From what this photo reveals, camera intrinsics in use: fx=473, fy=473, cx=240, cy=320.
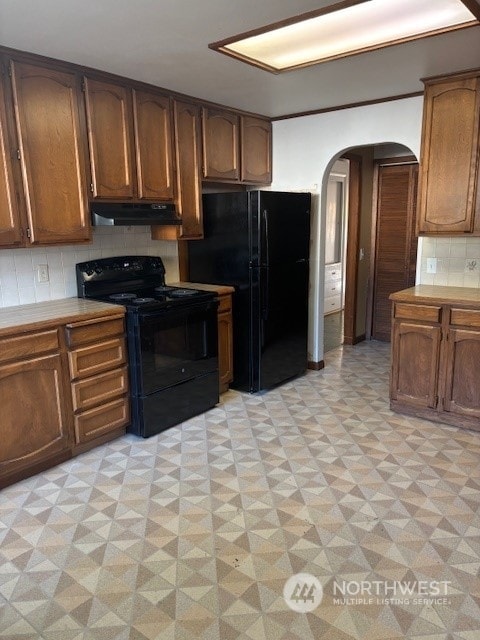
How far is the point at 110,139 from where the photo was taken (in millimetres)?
3156

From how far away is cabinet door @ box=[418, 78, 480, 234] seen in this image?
10.5 feet

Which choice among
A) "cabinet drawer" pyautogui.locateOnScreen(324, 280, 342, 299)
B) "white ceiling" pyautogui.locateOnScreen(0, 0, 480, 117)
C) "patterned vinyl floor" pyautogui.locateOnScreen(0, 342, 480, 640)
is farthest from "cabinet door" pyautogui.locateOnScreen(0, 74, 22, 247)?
"cabinet drawer" pyautogui.locateOnScreen(324, 280, 342, 299)

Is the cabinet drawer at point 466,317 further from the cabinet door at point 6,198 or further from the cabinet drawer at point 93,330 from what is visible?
the cabinet door at point 6,198

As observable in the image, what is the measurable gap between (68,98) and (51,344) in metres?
1.51

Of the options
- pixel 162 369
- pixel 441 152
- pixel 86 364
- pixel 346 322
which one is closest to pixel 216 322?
pixel 162 369

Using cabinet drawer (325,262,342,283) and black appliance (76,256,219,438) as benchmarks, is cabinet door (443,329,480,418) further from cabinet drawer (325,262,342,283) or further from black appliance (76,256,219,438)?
cabinet drawer (325,262,342,283)

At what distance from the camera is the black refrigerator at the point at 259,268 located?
12.3ft

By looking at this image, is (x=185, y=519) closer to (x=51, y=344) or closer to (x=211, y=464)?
(x=211, y=464)

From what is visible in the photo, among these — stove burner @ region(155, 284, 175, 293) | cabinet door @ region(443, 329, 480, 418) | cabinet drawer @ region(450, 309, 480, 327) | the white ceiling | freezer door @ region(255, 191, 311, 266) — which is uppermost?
the white ceiling

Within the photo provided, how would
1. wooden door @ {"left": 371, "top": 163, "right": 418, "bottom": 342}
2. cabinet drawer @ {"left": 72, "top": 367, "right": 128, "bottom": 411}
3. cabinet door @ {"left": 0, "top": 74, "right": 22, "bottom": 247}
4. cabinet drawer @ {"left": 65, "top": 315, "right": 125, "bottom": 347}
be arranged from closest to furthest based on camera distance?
cabinet door @ {"left": 0, "top": 74, "right": 22, "bottom": 247} < cabinet drawer @ {"left": 65, "top": 315, "right": 125, "bottom": 347} < cabinet drawer @ {"left": 72, "top": 367, "right": 128, "bottom": 411} < wooden door @ {"left": 371, "top": 163, "right": 418, "bottom": 342}

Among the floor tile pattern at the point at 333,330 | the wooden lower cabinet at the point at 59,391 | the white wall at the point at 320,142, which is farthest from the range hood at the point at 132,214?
the floor tile pattern at the point at 333,330

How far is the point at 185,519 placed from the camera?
231 cm

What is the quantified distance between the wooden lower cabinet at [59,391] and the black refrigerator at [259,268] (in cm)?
114

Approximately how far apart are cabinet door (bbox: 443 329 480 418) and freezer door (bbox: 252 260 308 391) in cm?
134
